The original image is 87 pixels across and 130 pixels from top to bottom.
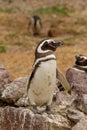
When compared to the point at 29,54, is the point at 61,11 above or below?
below

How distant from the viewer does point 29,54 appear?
32.8ft

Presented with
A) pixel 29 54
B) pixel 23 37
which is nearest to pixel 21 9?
pixel 23 37

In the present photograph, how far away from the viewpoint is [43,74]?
507 cm

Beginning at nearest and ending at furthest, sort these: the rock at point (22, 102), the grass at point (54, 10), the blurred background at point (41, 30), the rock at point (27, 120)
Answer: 1. the rock at point (27, 120)
2. the rock at point (22, 102)
3. the blurred background at point (41, 30)
4. the grass at point (54, 10)

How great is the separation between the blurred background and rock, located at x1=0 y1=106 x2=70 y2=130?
285cm

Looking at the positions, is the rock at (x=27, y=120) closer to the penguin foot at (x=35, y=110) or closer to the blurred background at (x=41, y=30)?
the penguin foot at (x=35, y=110)

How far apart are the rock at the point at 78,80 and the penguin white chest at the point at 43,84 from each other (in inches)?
16.2

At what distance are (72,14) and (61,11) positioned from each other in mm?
392

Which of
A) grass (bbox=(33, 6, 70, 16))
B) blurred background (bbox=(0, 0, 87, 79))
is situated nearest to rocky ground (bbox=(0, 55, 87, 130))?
blurred background (bbox=(0, 0, 87, 79))

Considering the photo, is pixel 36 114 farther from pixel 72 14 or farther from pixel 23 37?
pixel 72 14

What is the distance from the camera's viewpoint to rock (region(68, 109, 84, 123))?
16.7 ft

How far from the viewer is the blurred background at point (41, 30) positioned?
929 centimetres

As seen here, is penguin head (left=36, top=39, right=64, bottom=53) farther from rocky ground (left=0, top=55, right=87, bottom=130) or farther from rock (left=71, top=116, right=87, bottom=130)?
rock (left=71, top=116, right=87, bottom=130)

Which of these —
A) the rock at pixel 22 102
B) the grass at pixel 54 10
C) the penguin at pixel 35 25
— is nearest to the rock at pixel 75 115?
the rock at pixel 22 102
